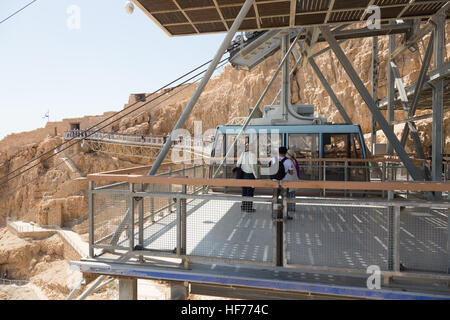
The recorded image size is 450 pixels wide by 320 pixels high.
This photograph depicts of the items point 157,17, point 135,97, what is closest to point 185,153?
point 157,17

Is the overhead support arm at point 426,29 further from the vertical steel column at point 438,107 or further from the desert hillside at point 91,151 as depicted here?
the desert hillside at point 91,151

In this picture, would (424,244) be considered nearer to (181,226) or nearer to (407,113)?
(181,226)

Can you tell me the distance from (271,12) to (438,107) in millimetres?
5047

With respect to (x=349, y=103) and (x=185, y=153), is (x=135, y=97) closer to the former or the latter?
(x=185, y=153)

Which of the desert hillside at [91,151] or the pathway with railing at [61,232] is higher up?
the desert hillside at [91,151]

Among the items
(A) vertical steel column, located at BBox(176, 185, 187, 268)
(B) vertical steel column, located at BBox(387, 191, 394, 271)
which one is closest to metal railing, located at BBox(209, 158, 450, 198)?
(B) vertical steel column, located at BBox(387, 191, 394, 271)

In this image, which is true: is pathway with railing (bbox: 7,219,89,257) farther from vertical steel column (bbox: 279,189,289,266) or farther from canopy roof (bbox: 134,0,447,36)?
vertical steel column (bbox: 279,189,289,266)

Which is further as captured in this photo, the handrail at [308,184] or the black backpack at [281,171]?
the black backpack at [281,171]

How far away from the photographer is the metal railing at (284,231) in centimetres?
319

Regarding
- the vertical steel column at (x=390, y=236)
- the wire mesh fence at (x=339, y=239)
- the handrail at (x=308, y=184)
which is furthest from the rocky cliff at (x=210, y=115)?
the vertical steel column at (x=390, y=236)

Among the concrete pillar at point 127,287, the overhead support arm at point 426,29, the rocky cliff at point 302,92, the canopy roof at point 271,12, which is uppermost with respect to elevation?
the rocky cliff at point 302,92

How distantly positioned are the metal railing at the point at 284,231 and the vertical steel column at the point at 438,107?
250cm
